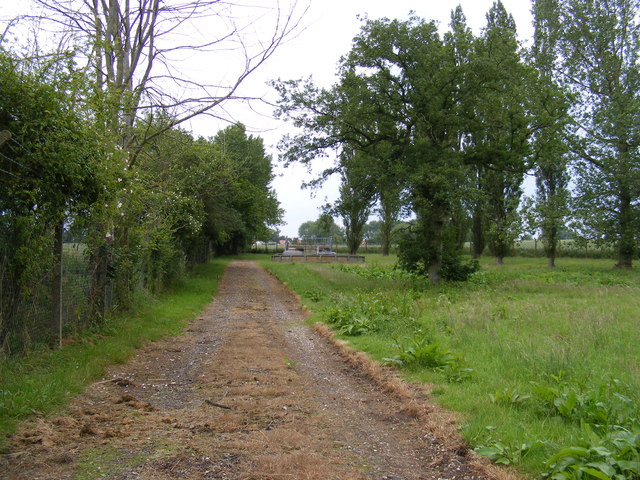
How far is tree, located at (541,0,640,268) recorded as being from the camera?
30188mm

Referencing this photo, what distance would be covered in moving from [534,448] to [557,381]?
6.41ft

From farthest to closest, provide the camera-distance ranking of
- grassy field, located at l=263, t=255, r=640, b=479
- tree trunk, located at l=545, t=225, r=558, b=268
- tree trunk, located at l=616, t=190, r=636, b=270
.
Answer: tree trunk, located at l=616, t=190, r=636, b=270 → tree trunk, located at l=545, t=225, r=558, b=268 → grassy field, located at l=263, t=255, r=640, b=479

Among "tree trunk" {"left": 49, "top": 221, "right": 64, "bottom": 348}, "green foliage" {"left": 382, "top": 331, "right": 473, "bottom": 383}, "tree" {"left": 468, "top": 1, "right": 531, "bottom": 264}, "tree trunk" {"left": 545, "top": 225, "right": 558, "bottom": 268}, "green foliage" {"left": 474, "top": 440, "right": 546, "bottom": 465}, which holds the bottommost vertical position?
"green foliage" {"left": 474, "top": 440, "right": 546, "bottom": 465}

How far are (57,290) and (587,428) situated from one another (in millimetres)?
7532

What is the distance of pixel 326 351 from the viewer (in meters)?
9.63

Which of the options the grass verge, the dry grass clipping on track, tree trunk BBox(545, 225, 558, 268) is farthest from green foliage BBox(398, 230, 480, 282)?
the dry grass clipping on track

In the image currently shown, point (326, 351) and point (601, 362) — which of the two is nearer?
point (601, 362)

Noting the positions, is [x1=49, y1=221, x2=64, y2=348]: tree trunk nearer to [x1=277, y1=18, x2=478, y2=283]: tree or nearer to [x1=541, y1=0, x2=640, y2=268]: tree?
[x1=277, y1=18, x2=478, y2=283]: tree

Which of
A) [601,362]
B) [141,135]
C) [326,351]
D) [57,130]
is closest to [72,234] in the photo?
[57,130]

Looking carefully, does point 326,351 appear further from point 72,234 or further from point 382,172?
point 382,172

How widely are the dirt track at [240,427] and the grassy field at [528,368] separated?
0.45 meters

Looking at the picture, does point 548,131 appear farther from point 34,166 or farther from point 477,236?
point 477,236

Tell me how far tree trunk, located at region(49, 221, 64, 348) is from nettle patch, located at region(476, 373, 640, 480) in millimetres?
6530

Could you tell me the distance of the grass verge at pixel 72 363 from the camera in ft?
17.5
